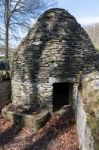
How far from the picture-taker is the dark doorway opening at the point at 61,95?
11.5 meters

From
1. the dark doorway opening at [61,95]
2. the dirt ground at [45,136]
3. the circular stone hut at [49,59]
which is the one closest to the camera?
the dirt ground at [45,136]

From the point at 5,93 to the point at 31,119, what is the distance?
2.57 meters

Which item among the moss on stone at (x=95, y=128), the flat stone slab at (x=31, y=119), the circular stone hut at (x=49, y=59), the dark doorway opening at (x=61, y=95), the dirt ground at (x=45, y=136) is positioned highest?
the circular stone hut at (x=49, y=59)

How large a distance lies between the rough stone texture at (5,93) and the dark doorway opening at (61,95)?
5.71 feet

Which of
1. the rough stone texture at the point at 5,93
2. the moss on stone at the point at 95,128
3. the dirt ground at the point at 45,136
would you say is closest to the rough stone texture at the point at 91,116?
the moss on stone at the point at 95,128

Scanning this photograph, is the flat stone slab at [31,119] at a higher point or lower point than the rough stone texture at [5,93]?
lower

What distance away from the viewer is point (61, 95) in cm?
→ 1230

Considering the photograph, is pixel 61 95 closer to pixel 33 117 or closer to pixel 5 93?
pixel 5 93

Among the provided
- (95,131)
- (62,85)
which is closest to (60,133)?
(62,85)

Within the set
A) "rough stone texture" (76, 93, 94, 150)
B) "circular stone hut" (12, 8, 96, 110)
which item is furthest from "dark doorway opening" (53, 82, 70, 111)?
"rough stone texture" (76, 93, 94, 150)

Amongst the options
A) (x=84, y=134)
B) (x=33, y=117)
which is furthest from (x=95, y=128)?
(x=33, y=117)

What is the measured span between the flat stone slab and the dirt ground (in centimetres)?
13

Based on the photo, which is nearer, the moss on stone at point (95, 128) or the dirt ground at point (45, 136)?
the moss on stone at point (95, 128)

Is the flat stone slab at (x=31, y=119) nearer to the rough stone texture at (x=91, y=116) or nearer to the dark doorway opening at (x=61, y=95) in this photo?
the dark doorway opening at (x=61, y=95)
